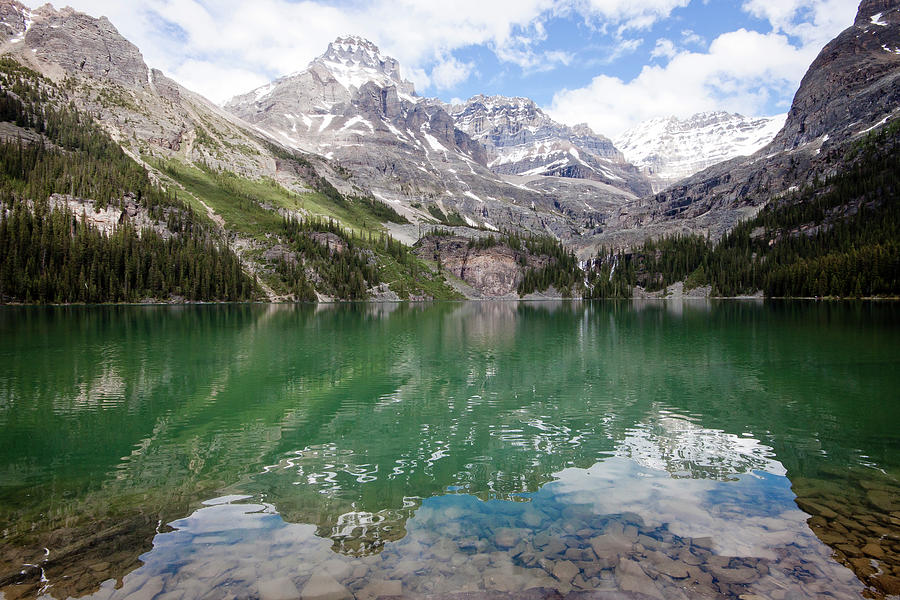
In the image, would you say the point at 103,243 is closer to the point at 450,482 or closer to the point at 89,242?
the point at 89,242

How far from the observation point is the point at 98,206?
545 feet

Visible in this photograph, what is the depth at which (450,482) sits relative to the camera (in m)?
15.8

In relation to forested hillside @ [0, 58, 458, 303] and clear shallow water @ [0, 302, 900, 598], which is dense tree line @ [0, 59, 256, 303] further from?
clear shallow water @ [0, 302, 900, 598]

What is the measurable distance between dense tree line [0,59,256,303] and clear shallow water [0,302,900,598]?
411ft

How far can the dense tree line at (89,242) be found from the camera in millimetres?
131250

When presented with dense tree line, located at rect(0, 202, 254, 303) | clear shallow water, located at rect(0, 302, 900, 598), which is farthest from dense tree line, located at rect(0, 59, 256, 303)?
clear shallow water, located at rect(0, 302, 900, 598)

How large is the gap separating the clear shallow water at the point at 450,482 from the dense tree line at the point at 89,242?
125m

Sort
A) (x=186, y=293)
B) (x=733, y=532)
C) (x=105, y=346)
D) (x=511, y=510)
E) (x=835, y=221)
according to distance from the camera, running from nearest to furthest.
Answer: (x=733, y=532)
(x=511, y=510)
(x=105, y=346)
(x=186, y=293)
(x=835, y=221)

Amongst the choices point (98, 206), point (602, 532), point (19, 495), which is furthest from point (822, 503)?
point (98, 206)

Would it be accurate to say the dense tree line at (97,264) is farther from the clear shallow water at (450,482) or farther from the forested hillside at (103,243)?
the clear shallow water at (450,482)

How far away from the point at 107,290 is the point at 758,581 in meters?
171

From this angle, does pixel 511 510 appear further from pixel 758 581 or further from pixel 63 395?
pixel 63 395

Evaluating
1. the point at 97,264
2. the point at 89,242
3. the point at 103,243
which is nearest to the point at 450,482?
A: the point at 97,264

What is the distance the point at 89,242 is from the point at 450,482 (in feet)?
556
